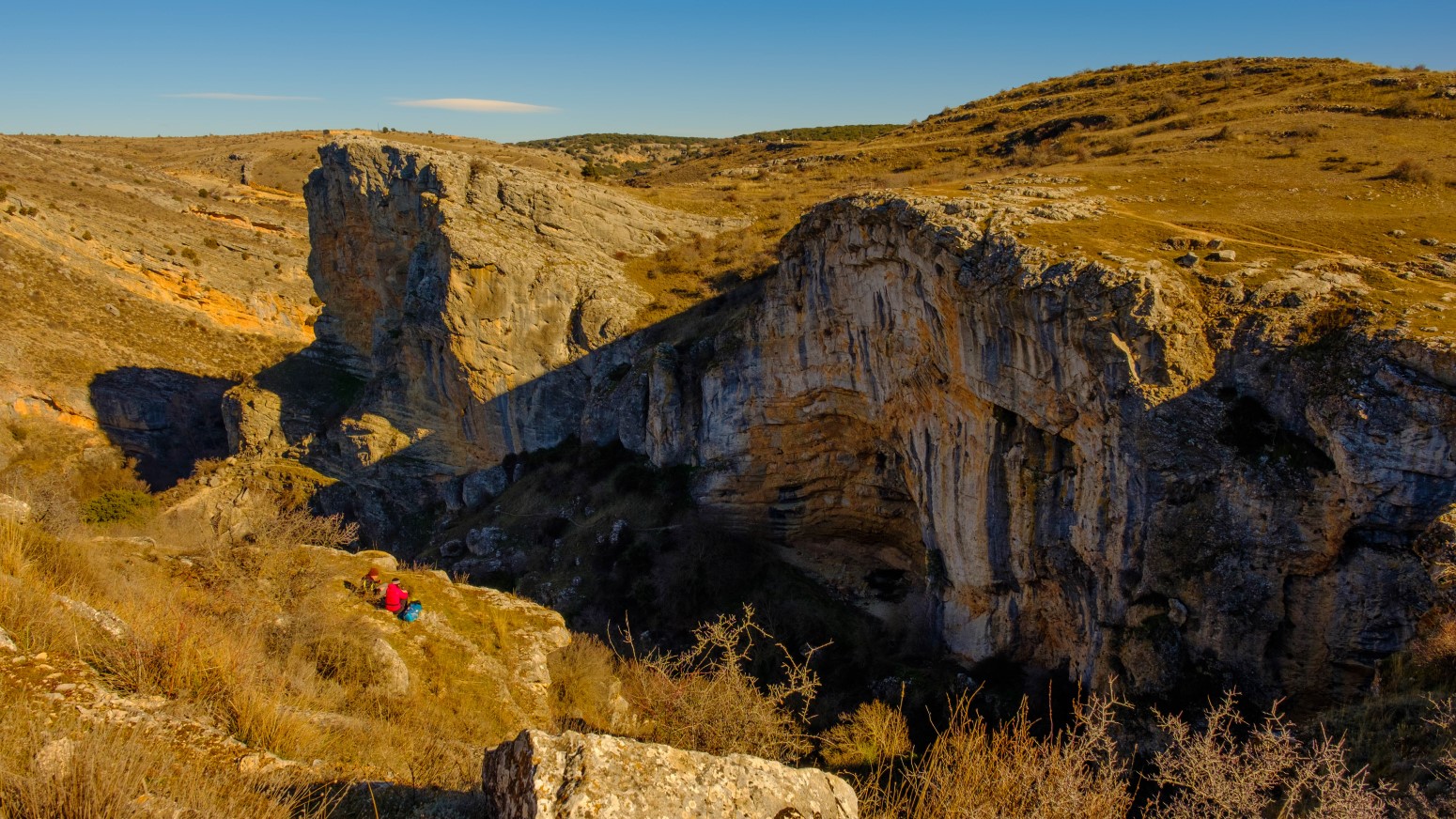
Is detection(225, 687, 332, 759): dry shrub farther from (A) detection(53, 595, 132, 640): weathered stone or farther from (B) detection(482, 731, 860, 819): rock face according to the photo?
(B) detection(482, 731, 860, 819): rock face

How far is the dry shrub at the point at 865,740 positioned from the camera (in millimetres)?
10141

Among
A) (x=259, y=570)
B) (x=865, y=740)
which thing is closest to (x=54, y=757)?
(x=259, y=570)

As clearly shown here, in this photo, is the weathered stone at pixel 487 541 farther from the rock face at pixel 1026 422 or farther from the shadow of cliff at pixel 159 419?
the shadow of cliff at pixel 159 419

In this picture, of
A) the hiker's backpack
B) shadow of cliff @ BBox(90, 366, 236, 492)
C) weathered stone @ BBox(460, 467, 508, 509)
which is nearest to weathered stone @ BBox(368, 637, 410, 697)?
the hiker's backpack

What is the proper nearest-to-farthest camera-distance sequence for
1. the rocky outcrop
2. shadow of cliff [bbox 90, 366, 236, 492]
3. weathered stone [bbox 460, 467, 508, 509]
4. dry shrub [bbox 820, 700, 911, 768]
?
dry shrub [bbox 820, 700, 911, 768]
the rocky outcrop
weathered stone [bbox 460, 467, 508, 509]
shadow of cliff [bbox 90, 366, 236, 492]

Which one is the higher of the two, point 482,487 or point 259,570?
point 259,570

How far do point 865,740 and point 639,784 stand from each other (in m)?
7.94

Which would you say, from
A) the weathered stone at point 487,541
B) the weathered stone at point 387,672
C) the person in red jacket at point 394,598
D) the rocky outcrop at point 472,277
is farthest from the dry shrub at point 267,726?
the rocky outcrop at point 472,277

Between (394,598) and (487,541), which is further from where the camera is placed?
(487,541)

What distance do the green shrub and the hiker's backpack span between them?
1905 cm

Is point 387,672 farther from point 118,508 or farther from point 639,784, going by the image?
point 118,508

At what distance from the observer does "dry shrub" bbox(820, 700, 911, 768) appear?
10.1m

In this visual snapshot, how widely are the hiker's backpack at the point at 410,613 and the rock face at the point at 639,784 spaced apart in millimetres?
7132

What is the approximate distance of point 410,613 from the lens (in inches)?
446
